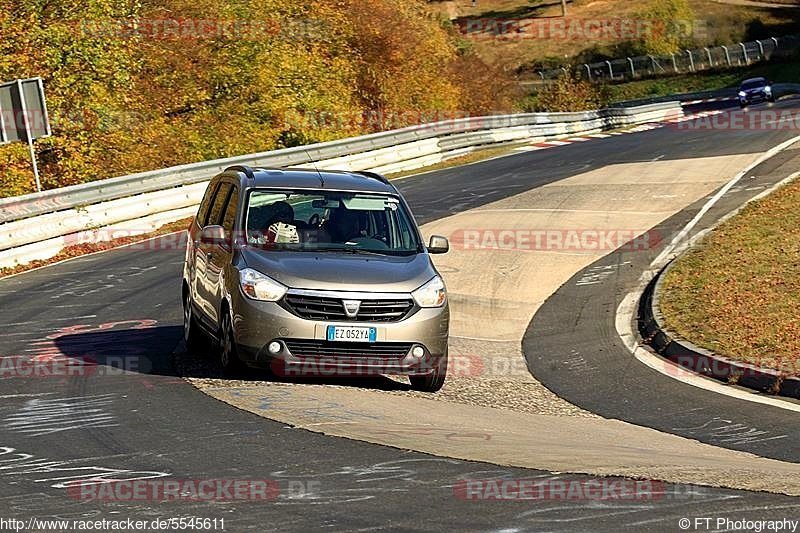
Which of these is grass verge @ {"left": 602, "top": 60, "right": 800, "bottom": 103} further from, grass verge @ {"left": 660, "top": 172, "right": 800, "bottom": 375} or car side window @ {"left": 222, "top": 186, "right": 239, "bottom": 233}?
car side window @ {"left": 222, "top": 186, "right": 239, "bottom": 233}

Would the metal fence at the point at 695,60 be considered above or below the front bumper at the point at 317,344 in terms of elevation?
above

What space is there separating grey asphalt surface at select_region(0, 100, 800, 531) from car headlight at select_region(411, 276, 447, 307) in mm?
1914

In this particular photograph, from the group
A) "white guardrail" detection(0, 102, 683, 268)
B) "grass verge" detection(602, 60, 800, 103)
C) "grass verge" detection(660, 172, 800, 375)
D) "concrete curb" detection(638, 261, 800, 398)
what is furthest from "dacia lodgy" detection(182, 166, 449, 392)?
"grass verge" detection(602, 60, 800, 103)

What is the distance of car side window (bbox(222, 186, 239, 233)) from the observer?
1204cm

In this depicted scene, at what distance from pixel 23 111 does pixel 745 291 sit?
517 inches

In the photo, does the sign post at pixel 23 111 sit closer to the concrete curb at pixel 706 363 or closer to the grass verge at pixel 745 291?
the grass verge at pixel 745 291

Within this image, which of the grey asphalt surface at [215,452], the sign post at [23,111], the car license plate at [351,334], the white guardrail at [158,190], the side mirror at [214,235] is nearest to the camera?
the grey asphalt surface at [215,452]

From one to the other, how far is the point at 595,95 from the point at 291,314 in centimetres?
5130

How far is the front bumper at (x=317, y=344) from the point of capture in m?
10.7

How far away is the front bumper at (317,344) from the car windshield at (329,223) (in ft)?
3.12

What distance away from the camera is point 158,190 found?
25.3m

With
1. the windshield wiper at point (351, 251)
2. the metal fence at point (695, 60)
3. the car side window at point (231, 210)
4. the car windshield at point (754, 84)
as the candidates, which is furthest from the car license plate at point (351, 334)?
the metal fence at point (695, 60)

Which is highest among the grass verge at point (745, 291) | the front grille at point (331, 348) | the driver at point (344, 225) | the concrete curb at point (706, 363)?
the driver at point (344, 225)

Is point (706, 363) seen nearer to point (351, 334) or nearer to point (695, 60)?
point (351, 334)
